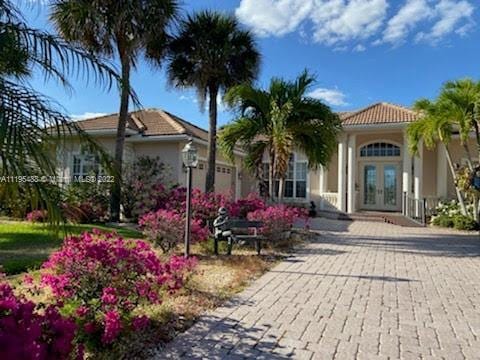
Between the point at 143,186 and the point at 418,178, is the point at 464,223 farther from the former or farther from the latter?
the point at 143,186

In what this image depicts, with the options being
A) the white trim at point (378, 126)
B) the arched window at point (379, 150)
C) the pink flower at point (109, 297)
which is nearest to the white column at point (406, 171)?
the white trim at point (378, 126)

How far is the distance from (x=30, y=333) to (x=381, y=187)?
864 inches

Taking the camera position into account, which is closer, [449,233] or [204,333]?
[204,333]

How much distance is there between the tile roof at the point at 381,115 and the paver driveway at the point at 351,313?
10975 mm

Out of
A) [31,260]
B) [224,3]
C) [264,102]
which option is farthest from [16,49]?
[224,3]

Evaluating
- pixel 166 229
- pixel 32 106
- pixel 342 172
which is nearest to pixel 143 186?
pixel 166 229

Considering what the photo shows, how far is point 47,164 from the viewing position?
121 inches

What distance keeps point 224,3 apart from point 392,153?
12669 millimetres

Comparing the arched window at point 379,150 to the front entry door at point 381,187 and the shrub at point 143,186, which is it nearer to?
the front entry door at point 381,187

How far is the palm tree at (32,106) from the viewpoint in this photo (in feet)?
9.91

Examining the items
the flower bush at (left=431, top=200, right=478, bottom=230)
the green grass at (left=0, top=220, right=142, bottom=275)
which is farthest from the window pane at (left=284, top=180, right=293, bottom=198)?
the green grass at (left=0, top=220, right=142, bottom=275)

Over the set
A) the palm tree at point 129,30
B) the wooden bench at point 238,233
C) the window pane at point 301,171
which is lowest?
the wooden bench at point 238,233

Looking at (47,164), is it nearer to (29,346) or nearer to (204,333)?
(29,346)

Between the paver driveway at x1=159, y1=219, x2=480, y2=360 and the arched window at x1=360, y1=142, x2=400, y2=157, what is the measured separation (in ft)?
39.6
